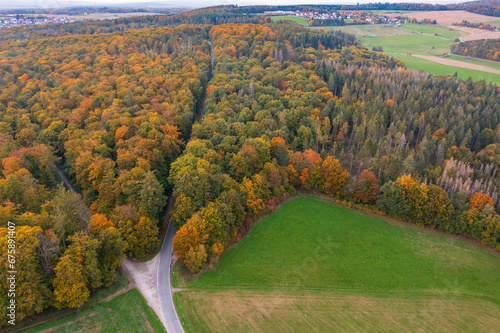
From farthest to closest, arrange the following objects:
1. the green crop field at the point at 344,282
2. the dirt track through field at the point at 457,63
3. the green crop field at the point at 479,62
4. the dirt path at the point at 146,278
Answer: the green crop field at the point at 479,62
the dirt track through field at the point at 457,63
the dirt path at the point at 146,278
the green crop field at the point at 344,282

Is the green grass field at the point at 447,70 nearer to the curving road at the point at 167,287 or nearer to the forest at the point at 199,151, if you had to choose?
the forest at the point at 199,151

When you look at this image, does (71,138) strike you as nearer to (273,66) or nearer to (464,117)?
(273,66)

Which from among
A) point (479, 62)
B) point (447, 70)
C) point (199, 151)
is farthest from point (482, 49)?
point (199, 151)

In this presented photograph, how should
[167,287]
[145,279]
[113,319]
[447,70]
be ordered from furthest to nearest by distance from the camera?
[447,70] < [145,279] < [167,287] < [113,319]

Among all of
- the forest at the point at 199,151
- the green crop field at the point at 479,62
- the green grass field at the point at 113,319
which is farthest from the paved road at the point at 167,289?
the green crop field at the point at 479,62

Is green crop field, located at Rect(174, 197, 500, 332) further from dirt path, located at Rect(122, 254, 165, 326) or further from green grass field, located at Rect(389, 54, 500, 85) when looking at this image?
green grass field, located at Rect(389, 54, 500, 85)

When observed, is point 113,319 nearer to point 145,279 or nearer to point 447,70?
point 145,279

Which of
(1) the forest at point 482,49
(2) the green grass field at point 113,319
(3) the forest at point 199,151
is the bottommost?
(2) the green grass field at point 113,319
